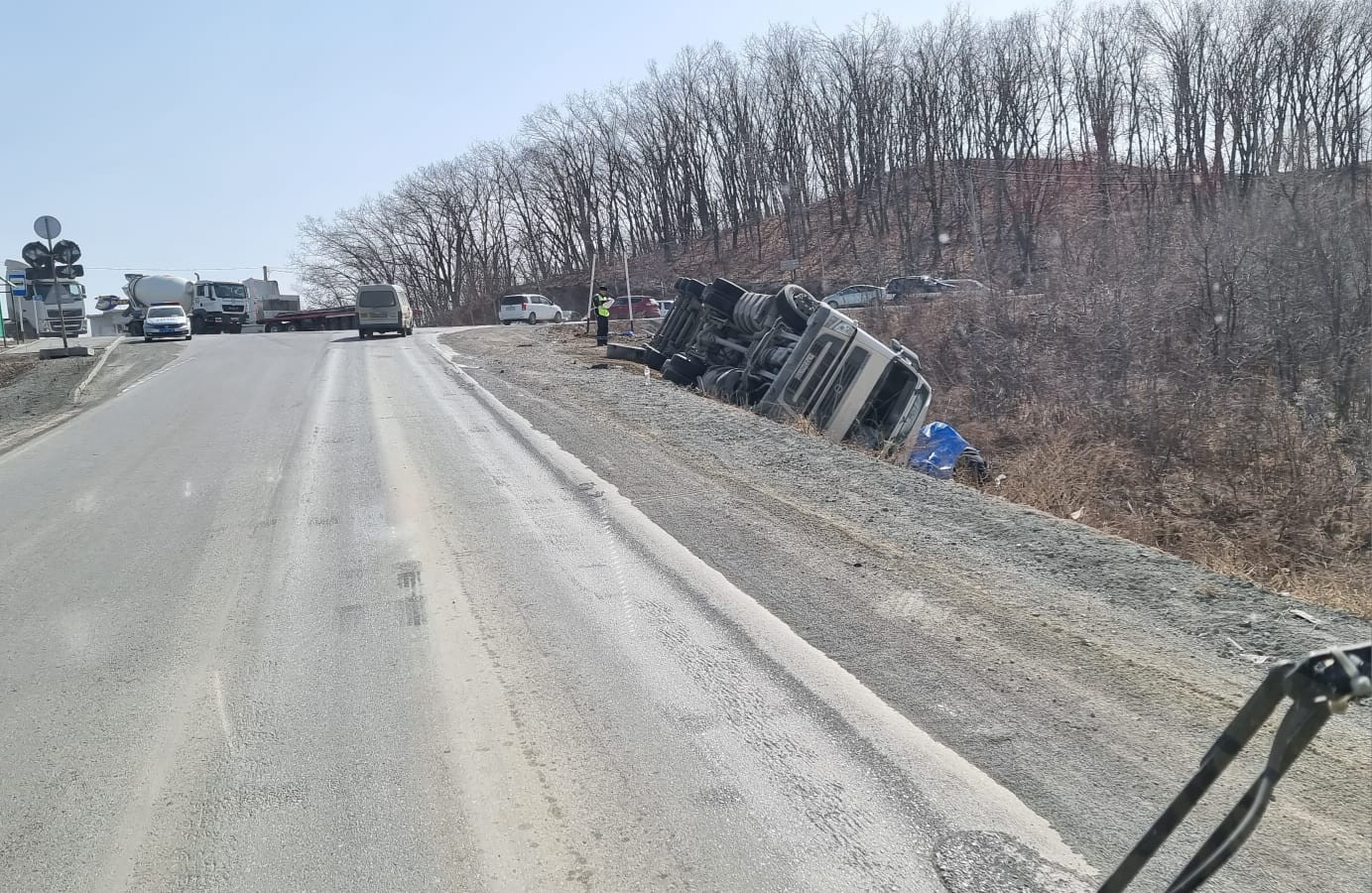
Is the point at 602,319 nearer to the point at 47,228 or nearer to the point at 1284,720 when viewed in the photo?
the point at 47,228

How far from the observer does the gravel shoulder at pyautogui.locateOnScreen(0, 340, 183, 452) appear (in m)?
15.5

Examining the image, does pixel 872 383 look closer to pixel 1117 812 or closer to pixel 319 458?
pixel 319 458

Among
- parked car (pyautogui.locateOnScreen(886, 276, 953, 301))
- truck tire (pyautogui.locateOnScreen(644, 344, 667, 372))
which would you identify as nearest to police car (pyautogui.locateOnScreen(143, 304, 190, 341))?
truck tire (pyautogui.locateOnScreen(644, 344, 667, 372))

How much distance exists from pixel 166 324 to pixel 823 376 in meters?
27.2

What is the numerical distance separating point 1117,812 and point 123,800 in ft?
12.9

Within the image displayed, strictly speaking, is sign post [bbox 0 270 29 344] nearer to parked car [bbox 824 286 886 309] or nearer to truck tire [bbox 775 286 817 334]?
parked car [bbox 824 286 886 309]

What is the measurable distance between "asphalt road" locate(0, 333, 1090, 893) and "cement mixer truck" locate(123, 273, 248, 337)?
4156cm

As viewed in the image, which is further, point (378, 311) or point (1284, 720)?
point (378, 311)

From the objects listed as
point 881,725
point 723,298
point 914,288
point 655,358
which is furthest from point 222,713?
point 914,288

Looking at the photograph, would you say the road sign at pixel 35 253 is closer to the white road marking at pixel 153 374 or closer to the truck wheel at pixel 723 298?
the white road marking at pixel 153 374

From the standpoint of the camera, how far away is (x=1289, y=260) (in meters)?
18.7

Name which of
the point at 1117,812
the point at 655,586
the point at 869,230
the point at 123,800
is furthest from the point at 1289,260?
the point at 869,230

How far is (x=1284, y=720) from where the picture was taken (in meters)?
2.15

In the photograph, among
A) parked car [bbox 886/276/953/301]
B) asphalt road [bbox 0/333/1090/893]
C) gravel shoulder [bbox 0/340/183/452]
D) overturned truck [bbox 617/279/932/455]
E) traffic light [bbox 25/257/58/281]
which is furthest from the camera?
parked car [bbox 886/276/953/301]
